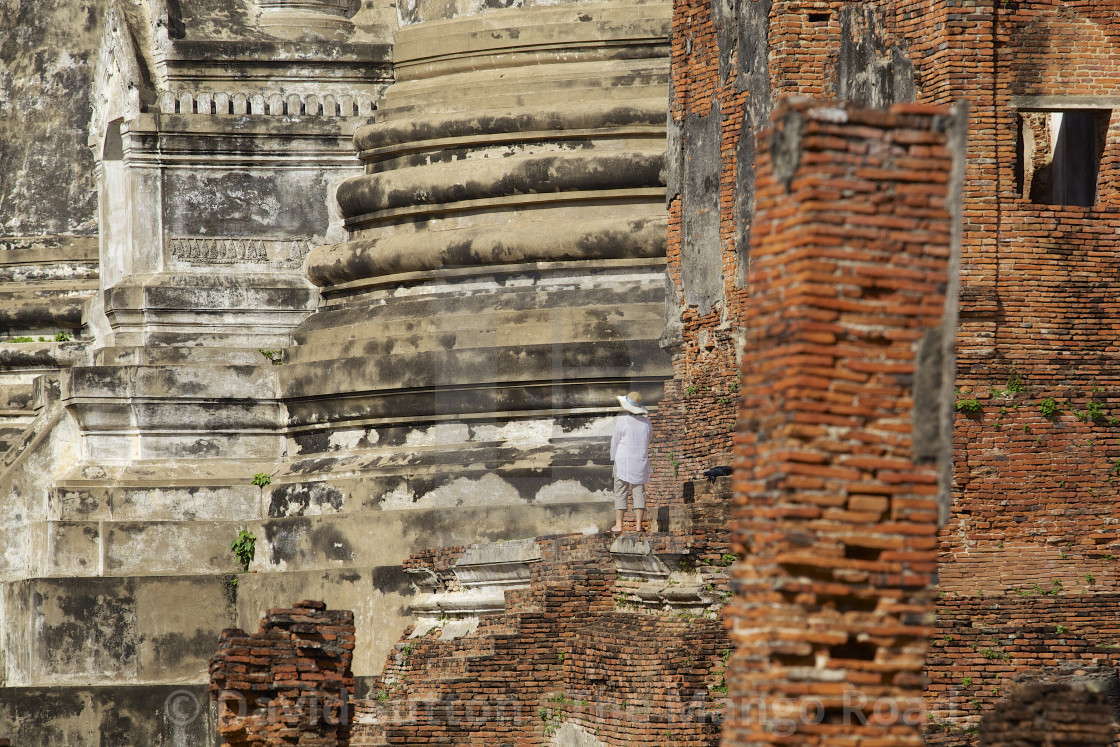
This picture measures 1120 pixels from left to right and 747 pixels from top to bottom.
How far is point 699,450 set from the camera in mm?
14078

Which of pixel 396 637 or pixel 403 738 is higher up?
pixel 396 637

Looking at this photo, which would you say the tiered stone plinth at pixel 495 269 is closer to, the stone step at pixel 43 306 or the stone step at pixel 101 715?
the stone step at pixel 101 715

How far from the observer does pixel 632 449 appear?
13727 mm

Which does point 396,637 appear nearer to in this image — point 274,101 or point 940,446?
point 274,101

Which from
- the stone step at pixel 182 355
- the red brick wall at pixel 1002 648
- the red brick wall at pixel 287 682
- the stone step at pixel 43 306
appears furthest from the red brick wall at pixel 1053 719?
the stone step at pixel 43 306

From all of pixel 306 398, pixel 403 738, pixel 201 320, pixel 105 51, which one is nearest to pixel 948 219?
pixel 403 738

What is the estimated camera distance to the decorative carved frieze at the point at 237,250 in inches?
731

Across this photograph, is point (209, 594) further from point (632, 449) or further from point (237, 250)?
point (632, 449)

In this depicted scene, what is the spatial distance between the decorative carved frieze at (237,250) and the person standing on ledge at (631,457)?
5999 mm

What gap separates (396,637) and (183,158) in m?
5.97

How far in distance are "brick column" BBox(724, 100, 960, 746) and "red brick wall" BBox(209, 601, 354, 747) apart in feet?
19.9

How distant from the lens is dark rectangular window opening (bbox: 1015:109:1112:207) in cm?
1349

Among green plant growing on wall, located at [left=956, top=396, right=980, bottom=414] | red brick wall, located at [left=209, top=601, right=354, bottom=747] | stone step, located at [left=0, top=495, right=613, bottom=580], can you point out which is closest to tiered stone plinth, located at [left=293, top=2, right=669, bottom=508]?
stone step, located at [left=0, top=495, right=613, bottom=580]

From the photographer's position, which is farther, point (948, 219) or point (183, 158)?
point (183, 158)
